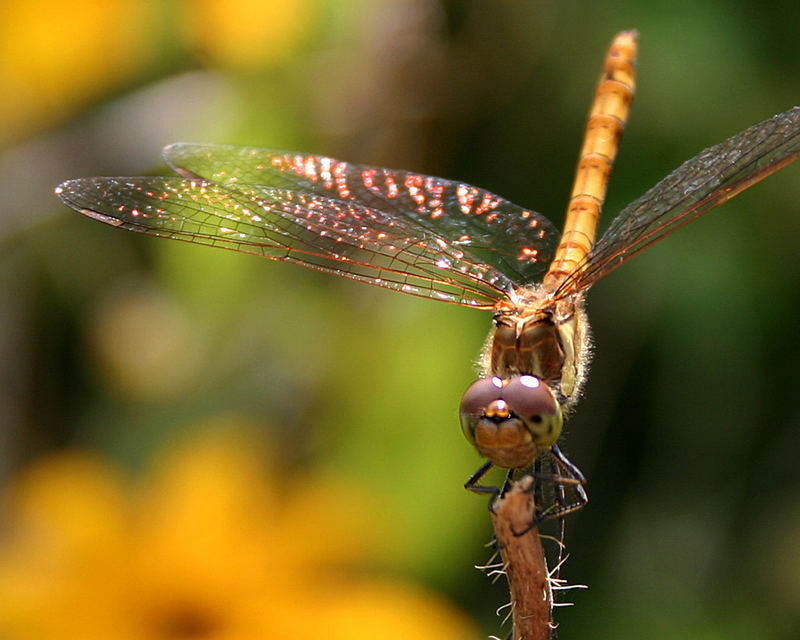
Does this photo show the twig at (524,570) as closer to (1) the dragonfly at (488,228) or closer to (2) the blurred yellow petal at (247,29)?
(1) the dragonfly at (488,228)

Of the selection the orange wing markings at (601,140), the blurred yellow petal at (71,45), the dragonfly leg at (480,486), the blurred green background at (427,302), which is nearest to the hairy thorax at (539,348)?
the dragonfly leg at (480,486)

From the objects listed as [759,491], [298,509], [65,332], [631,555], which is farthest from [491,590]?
[65,332]

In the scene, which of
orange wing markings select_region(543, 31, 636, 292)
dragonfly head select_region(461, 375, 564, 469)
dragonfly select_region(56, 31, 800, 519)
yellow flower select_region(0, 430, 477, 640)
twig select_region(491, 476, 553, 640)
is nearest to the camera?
twig select_region(491, 476, 553, 640)

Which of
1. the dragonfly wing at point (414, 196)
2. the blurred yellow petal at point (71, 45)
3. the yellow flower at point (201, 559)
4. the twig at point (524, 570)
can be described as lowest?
the yellow flower at point (201, 559)

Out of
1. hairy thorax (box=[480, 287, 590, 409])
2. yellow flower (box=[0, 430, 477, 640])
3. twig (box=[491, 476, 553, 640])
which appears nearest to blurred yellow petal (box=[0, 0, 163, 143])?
yellow flower (box=[0, 430, 477, 640])

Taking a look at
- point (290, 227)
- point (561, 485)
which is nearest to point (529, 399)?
point (561, 485)

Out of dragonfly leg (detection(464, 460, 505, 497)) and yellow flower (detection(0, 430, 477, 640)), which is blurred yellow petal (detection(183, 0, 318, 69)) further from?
dragonfly leg (detection(464, 460, 505, 497))

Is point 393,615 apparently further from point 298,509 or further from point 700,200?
point 700,200
